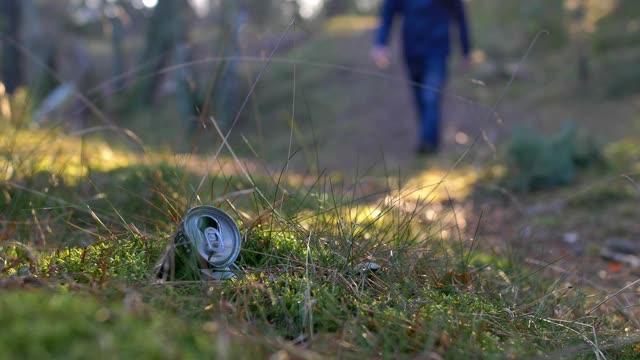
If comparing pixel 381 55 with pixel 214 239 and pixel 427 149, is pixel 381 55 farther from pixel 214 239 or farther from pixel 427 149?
pixel 214 239

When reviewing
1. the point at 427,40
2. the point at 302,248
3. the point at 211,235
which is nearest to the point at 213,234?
the point at 211,235

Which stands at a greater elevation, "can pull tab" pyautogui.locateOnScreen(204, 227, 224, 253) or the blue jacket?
the blue jacket

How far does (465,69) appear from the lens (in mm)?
7543

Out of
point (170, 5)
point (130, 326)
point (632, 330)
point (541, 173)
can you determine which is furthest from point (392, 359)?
point (170, 5)

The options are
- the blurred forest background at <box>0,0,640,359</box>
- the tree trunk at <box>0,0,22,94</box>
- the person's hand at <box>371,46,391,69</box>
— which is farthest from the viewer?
the tree trunk at <box>0,0,22,94</box>

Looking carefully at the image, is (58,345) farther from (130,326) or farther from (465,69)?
(465,69)

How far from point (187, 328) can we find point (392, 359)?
1.62 ft

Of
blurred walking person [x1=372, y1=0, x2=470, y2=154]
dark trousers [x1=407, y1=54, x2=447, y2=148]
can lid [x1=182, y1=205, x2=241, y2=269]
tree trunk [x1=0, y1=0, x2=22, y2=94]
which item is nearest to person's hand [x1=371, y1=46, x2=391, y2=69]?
blurred walking person [x1=372, y1=0, x2=470, y2=154]

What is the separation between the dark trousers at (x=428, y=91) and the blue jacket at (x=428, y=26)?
9 centimetres

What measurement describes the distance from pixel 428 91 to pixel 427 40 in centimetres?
55

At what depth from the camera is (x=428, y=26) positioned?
24.6ft

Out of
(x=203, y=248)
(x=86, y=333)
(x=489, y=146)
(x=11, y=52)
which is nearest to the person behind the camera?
(x=86, y=333)

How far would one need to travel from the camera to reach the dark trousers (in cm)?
749

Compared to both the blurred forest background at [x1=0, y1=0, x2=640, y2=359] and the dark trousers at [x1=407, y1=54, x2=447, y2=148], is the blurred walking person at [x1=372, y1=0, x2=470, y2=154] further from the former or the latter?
the blurred forest background at [x1=0, y1=0, x2=640, y2=359]
